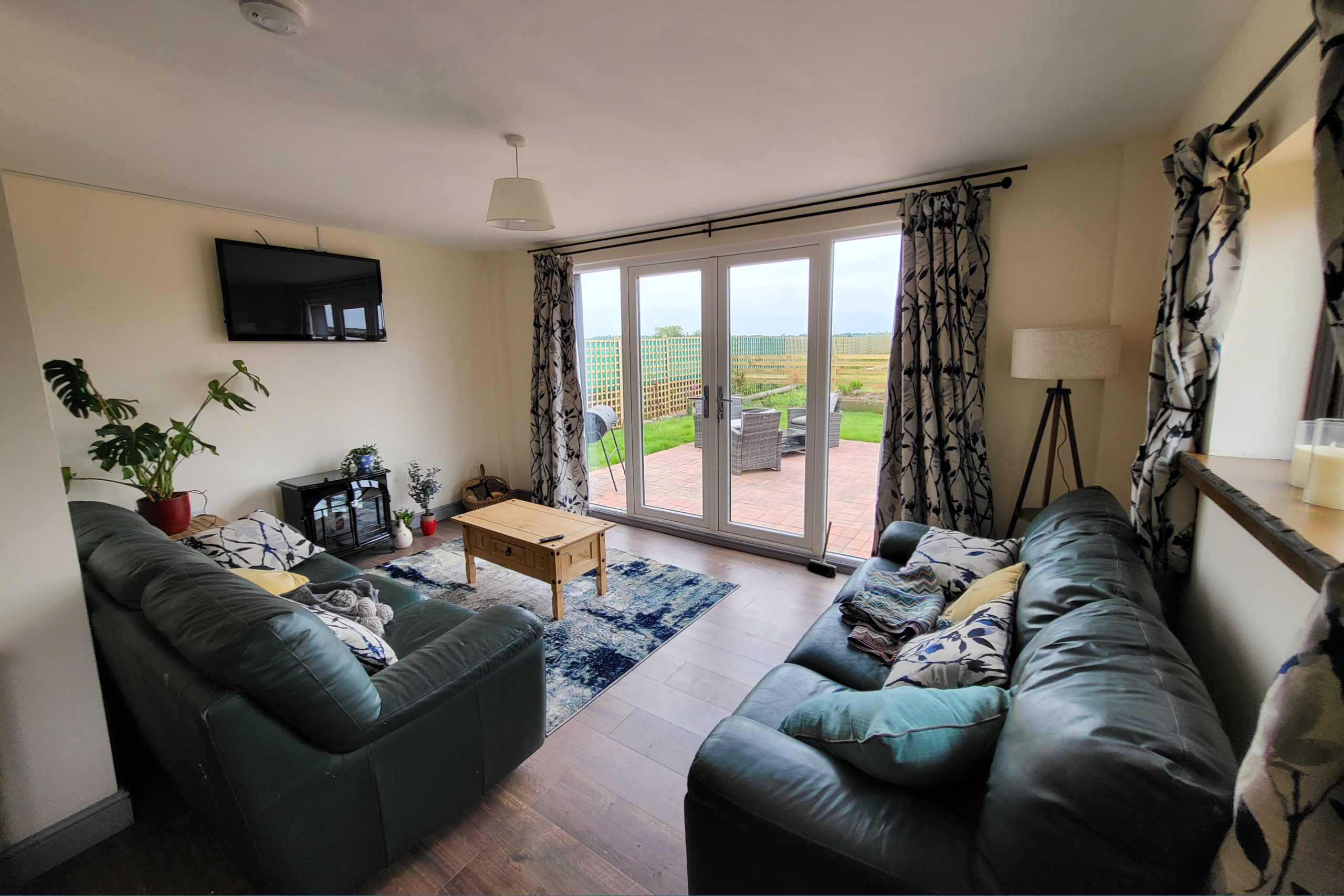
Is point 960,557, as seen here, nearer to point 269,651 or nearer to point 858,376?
point 858,376

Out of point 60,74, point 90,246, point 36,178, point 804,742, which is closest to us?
point 804,742

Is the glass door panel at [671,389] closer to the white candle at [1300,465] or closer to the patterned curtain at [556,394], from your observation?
the patterned curtain at [556,394]

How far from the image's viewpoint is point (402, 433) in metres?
4.49

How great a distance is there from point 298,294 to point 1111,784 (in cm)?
462

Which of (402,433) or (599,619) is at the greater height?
(402,433)

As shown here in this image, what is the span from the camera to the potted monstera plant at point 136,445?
8.84 ft

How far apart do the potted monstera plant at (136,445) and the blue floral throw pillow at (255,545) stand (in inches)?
14.1

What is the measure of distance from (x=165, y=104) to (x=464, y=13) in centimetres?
138

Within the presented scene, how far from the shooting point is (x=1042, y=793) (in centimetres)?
82

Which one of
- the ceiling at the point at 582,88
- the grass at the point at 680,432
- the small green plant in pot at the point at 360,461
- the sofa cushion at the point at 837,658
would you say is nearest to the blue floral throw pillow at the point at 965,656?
the sofa cushion at the point at 837,658

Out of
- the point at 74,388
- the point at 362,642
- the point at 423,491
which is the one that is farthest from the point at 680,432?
the point at 74,388

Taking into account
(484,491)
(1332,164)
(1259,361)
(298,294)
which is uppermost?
(298,294)

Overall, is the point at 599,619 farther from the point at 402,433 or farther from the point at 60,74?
the point at 60,74

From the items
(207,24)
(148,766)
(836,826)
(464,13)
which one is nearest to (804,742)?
(836,826)
